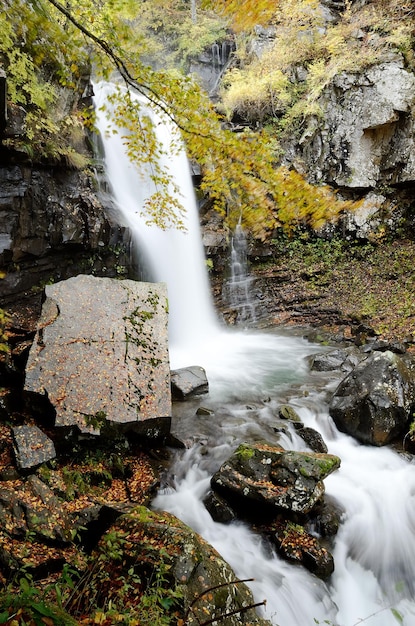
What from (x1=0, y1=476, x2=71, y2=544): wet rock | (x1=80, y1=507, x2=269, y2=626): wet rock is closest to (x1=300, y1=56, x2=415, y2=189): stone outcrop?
(x1=80, y1=507, x2=269, y2=626): wet rock

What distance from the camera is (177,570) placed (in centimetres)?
235

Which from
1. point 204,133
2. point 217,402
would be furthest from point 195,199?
point 204,133

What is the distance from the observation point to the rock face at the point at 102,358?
4359mm

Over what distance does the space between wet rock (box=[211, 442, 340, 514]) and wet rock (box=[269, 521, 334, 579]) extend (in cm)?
21

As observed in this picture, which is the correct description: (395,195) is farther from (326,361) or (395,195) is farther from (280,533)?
(280,533)

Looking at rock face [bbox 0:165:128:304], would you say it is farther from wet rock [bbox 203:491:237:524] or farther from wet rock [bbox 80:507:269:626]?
wet rock [bbox 80:507:269:626]

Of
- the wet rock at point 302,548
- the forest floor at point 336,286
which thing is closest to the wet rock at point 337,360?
the forest floor at point 336,286

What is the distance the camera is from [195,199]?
12.1 metres

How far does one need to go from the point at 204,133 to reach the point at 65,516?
3930mm

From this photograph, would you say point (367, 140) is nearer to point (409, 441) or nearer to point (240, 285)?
point (240, 285)

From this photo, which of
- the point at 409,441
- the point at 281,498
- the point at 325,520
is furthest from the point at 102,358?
the point at 409,441

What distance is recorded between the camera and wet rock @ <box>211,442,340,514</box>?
3.69 meters

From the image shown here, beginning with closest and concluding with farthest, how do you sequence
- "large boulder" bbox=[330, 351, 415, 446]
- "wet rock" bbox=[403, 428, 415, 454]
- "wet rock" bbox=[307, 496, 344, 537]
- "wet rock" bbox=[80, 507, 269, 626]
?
1. "wet rock" bbox=[80, 507, 269, 626]
2. "wet rock" bbox=[307, 496, 344, 537]
3. "wet rock" bbox=[403, 428, 415, 454]
4. "large boulder" bbox=[330, 351, 415, 446]

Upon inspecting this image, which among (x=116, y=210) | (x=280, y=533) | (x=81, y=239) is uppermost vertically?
(x=116, y=210)
